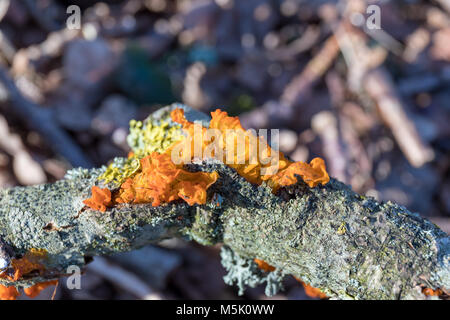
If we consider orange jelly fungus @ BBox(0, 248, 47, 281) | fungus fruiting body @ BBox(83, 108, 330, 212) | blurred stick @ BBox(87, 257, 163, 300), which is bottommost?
blurred stick @ BBox(87, 257, 163, 300)

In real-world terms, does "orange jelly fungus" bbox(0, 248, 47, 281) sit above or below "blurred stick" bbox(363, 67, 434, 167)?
below

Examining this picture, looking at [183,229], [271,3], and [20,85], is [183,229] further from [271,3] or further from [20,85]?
[271,3]

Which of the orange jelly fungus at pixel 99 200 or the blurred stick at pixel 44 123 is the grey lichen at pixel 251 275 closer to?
the orange jelly fungus at pixel 99 200

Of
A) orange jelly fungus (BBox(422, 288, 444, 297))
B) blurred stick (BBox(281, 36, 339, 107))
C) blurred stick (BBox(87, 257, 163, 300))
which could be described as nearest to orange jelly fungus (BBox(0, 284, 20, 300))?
blurred stick (BBox(87, 257, 163, 300))

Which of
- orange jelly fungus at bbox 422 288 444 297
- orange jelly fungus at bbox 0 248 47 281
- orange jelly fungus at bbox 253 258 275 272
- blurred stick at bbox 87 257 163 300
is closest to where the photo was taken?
orange jelly fungus at bbox 422 288 444 297

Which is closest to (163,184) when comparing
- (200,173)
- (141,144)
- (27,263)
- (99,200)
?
(200,173)

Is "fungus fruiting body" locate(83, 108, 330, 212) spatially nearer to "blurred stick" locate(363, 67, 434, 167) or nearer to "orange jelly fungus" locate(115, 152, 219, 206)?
"orange jelly fungus" locate(115, 152, 219, 206)

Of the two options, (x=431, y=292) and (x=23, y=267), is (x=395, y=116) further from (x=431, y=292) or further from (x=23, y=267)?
(x=23, y=267)
